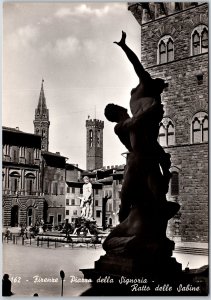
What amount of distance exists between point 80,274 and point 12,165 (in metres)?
2.43

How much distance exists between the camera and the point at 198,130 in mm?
12594

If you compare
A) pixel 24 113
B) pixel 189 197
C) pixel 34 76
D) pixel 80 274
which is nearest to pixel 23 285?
pixel 80 274

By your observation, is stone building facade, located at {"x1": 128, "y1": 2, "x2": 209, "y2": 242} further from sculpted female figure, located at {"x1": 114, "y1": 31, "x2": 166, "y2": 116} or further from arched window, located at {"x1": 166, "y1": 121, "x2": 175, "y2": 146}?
sculpted female figure, located at {"x1": 114, "y1": 31, "x2": 166, "y2": 116}

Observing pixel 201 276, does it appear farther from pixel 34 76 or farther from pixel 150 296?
pixel 34 76

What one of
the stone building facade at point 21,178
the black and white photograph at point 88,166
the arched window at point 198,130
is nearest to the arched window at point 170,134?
the arched window at point 198,130

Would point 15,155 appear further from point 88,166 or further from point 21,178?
point 88,166

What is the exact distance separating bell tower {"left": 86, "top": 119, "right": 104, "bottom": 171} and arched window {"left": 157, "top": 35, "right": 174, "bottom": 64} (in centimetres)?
542

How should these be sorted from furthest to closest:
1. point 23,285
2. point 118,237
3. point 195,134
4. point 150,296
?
point 195,134 → point 23,285 → point 150,296 → point 118,237

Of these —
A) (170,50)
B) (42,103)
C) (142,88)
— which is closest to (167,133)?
(170,50)

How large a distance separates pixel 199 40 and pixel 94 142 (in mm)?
5562

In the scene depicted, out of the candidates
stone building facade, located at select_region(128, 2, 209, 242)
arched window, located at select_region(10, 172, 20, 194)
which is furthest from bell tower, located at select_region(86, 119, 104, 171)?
stone building facade, located at select_region(128, 2, 209, 242)

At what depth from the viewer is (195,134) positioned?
41.4 ft

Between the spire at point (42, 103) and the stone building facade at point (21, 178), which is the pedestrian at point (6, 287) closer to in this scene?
the stone building facade at point (21, 178)

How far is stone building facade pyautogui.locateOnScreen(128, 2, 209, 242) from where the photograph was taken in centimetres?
1145
